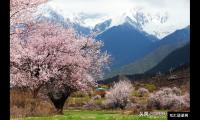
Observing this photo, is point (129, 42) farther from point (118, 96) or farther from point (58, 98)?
point (118, 96)

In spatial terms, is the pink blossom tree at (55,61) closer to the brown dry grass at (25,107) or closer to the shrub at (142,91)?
the brown dry grass at (25,107)

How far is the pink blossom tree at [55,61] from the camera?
28.1 meters

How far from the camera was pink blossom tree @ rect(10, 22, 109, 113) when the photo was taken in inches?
1108

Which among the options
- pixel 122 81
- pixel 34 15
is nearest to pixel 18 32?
pixel 34 15

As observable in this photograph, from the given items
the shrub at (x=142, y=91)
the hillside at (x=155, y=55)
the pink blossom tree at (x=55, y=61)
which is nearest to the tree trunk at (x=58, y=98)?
the pink blossom tree at (x=55, y=61)

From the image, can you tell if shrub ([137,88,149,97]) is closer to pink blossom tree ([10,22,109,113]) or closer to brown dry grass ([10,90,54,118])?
pink blossom tree ([10,22,109,113])

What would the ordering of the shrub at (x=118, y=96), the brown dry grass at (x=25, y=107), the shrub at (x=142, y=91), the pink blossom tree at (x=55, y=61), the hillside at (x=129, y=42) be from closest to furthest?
1. the hillside at (x=129, y=42)
2. the brown dry grass at (x=25, y=107)
3. the pink blossom tree at (x=55, y=61)
4. the shrub at (x=142, y=91)
5. the shrub at (x=118, y=96)

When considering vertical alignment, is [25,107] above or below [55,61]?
below

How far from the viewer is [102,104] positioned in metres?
28.9

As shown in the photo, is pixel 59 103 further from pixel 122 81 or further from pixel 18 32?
pixel 18 32

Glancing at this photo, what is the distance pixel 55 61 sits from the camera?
32.0m

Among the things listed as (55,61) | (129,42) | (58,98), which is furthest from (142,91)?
(129,42)

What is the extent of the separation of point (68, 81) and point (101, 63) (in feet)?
10.3

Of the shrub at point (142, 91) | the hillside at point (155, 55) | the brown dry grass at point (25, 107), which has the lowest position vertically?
the brown dry grass at point (25, 107)
